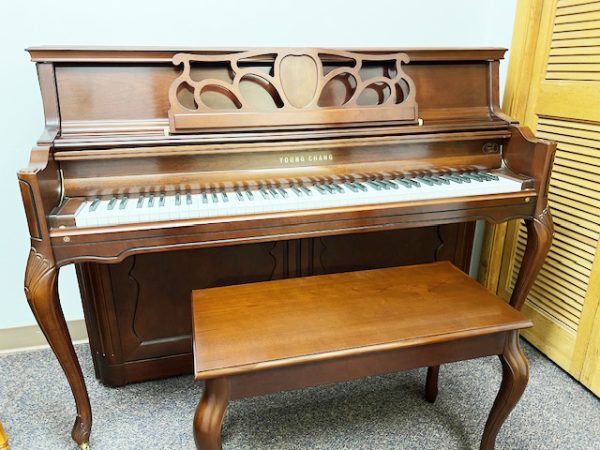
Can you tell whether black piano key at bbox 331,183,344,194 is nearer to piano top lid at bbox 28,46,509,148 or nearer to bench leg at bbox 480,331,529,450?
piano top lid at bbox 28,46,509,148

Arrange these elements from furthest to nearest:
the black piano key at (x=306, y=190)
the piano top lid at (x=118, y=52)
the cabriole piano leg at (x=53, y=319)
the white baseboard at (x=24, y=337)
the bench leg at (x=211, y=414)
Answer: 1. the white baseboard at (x=24, y=337)
2. the black piano key at (x=306, y=190)
3. the piano top lid at (x=118, y=52)
4. the cabriole piano leg at (x=53, y=319)
5. the bench leg at (x=211, y=414)

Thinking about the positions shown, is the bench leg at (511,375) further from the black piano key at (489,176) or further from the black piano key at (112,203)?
the black piano key at (112,203)

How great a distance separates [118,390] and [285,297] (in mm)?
908

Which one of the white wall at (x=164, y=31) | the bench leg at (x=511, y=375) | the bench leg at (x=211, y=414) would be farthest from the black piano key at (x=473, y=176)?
the bench leg at (x=211, y=414)

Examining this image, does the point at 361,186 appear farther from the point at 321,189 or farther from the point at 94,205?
the point at 94,205

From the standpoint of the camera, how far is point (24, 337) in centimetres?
194

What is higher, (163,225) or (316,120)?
(316,120)

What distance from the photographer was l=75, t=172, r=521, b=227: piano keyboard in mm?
1213

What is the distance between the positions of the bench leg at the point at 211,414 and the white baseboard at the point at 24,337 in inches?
48.3

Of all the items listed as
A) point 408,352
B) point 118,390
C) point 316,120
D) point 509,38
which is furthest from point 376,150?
point 118,390

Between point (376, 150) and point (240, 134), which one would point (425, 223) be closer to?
point (376, 150)

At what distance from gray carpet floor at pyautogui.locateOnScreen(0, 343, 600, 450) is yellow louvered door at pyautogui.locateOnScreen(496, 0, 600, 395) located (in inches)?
6.5

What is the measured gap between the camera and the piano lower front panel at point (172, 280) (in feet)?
5.18

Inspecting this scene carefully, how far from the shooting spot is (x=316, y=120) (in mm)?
1476
